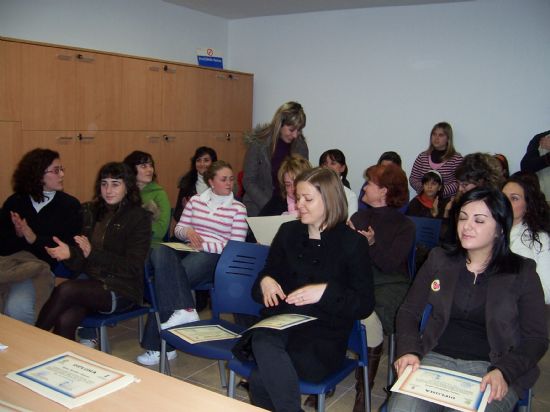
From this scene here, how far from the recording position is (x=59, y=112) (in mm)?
4777

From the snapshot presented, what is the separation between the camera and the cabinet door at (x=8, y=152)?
171 inches

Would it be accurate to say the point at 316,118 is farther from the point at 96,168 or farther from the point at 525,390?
the point at 525,390

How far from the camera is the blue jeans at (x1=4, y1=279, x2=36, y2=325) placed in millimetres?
2916

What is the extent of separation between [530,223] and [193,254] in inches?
79.8


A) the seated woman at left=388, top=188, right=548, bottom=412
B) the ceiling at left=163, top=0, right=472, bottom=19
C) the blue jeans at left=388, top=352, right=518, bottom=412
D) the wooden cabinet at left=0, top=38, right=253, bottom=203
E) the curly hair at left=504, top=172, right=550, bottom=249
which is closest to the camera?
the blue jeans at left=388, top=352, right=518, bottom=412

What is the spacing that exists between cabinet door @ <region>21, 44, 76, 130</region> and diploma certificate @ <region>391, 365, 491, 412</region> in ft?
12.9

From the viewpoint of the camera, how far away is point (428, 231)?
3643 mm

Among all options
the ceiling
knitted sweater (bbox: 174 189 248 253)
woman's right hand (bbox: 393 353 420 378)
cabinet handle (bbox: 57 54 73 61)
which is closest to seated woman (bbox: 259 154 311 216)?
knitted sweater (bbox: 174 189 248 253)

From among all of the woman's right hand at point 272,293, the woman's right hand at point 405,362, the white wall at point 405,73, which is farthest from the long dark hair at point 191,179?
the woman's right hand at point 405,362

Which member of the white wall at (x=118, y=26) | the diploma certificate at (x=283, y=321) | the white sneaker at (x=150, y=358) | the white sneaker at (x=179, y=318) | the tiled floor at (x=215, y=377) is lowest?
the tiled floor at (x=215, y=377)

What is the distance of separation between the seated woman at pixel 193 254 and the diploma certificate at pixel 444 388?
1541 millimetres

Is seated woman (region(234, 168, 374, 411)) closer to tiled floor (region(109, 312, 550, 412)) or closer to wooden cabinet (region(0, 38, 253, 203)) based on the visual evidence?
tiled floor (region(109, 312, 550, 412))

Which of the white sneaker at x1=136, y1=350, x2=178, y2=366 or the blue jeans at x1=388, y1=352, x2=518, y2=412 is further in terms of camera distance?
the white sneaker at x1=136, y1=350, x2=178, y2=366

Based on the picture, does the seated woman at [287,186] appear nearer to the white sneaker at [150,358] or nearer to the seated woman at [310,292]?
the seated woman at [310,292]
